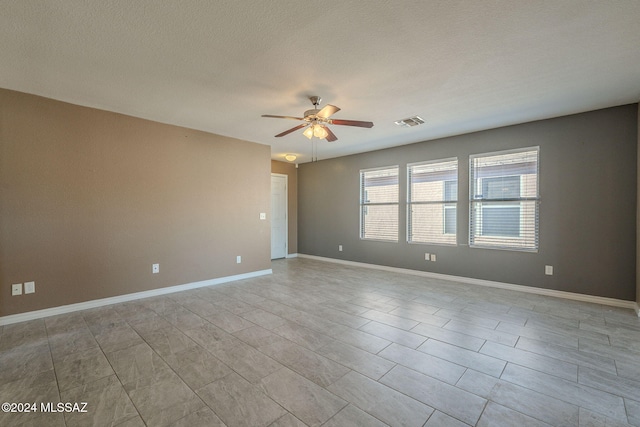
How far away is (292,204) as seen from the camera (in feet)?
25.3

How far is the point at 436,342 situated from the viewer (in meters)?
2.61

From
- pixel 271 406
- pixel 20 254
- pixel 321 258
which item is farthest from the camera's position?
pixel 321 258

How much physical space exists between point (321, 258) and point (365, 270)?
161 cm

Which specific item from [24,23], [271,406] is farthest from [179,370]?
[24,23]

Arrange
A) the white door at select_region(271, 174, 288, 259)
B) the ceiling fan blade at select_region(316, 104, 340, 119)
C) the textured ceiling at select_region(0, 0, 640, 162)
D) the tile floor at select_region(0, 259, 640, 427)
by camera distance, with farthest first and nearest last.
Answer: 1. the white door at select_region(271, 174, 288, 259)
2. the ceiling fan blade at select_region(316, 104, 340, 119)
3. the textured ceiling at select_region(0, 0, 640, 162)
4. the tile floor at select_region(0, 259, 640, 427)

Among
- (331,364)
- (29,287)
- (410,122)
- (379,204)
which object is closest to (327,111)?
(410,122)

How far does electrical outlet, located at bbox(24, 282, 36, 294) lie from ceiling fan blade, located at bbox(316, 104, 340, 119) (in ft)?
12.8

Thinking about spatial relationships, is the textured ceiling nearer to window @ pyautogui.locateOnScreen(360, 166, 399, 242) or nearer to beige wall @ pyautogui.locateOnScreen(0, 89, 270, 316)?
beige wall @ pyautogui.locateOnScreen(0, 89, 270, 316)

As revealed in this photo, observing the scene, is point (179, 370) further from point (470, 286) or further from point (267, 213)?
point (470, 286)

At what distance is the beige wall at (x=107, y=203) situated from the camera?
10.3 ft

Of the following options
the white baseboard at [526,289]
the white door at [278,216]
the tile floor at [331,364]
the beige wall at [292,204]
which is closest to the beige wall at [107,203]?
the tile floor at [331,364]

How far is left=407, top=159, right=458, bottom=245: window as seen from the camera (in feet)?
16.4

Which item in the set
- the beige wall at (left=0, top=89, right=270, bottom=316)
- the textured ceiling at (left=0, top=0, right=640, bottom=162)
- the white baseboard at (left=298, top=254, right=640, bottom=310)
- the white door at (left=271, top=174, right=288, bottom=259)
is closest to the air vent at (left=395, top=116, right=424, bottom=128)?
the textured ceiling at (left=0, top=0, right=640, bottom=162)

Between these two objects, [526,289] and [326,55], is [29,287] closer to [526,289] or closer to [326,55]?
[326,55]
